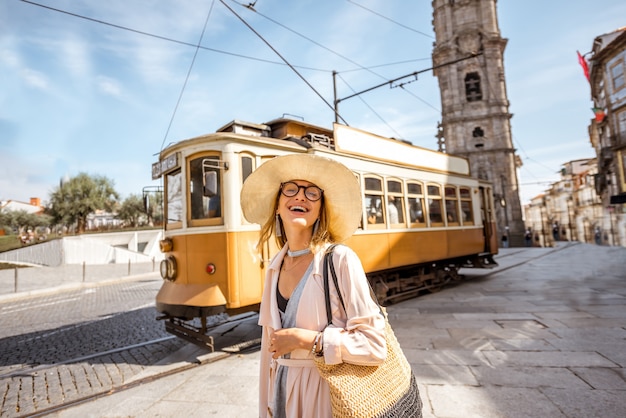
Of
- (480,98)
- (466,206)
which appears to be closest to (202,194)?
(466,206)

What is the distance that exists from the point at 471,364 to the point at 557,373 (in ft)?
2.80

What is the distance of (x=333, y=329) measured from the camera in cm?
130

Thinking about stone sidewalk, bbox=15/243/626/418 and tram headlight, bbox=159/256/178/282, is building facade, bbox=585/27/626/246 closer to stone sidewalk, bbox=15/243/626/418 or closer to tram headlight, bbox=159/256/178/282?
stone sidewalk, bbox=15/243/626/418

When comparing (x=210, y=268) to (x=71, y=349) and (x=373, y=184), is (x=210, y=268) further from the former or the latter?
(x=373, y=184)

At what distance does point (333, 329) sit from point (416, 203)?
7092 millimetres

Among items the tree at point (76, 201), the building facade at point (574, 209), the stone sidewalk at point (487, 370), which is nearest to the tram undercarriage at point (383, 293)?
the stone sidewalk at point (487, 370)

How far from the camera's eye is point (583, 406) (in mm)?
2920

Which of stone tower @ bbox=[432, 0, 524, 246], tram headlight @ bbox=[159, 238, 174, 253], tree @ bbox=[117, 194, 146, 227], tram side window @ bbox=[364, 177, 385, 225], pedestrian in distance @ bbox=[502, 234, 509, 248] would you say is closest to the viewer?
tram headlight @ bbox=[159, 238, 174, 253]

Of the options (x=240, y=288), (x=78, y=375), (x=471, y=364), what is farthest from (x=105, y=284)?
(x=471, y=364)

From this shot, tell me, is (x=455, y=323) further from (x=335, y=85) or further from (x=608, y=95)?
(x=608, y=95)

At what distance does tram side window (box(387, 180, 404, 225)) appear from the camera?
23.5 ft

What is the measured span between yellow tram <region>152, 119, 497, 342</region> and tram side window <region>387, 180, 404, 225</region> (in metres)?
0.02

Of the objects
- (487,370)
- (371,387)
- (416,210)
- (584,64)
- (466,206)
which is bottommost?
(487,370)

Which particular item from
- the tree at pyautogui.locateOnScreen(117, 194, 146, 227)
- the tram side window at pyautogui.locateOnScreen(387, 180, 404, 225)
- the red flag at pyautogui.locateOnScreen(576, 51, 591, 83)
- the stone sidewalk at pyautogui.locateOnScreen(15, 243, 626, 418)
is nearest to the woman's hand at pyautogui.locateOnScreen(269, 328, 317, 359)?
the stone sidewalk at pyautogui.locateOnScreen(15, 243, 626, 418)
